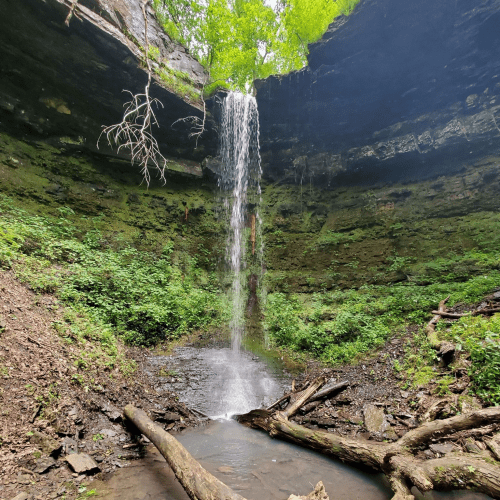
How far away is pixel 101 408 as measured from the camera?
132 inches

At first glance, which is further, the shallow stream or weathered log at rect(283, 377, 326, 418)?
weathered log at rect(283, 377, 326, 418)

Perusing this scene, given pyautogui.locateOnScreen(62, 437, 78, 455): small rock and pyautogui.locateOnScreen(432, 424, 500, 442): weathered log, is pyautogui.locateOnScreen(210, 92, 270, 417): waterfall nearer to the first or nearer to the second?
pyautogui.locateOnScreen(62, 437, 78, 455): small rock

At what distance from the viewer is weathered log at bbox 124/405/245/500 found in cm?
191

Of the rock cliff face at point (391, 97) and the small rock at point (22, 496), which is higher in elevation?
the rock cliff face at point (391, 97)

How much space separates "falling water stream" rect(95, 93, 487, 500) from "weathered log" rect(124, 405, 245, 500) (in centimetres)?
33

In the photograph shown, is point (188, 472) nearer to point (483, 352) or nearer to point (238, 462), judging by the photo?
point (238, 462)

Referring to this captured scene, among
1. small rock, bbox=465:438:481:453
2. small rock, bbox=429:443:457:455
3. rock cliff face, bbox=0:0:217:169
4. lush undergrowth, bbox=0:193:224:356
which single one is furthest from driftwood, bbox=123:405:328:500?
rock cliff face, bbox=0:0:217:169

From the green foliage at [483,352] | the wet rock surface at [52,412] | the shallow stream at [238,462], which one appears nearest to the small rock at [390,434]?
the shallow stream at [238,462]

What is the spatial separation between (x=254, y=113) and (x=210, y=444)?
12.7 meters

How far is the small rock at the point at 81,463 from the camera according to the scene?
7.89 ft

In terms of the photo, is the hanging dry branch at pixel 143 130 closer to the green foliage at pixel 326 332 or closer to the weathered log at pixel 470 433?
the weathered log at pixel 470 433

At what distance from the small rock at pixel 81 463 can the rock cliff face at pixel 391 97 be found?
12717mm

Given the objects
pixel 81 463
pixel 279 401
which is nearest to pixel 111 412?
pixel 81 463

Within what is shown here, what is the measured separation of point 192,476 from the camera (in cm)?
212
